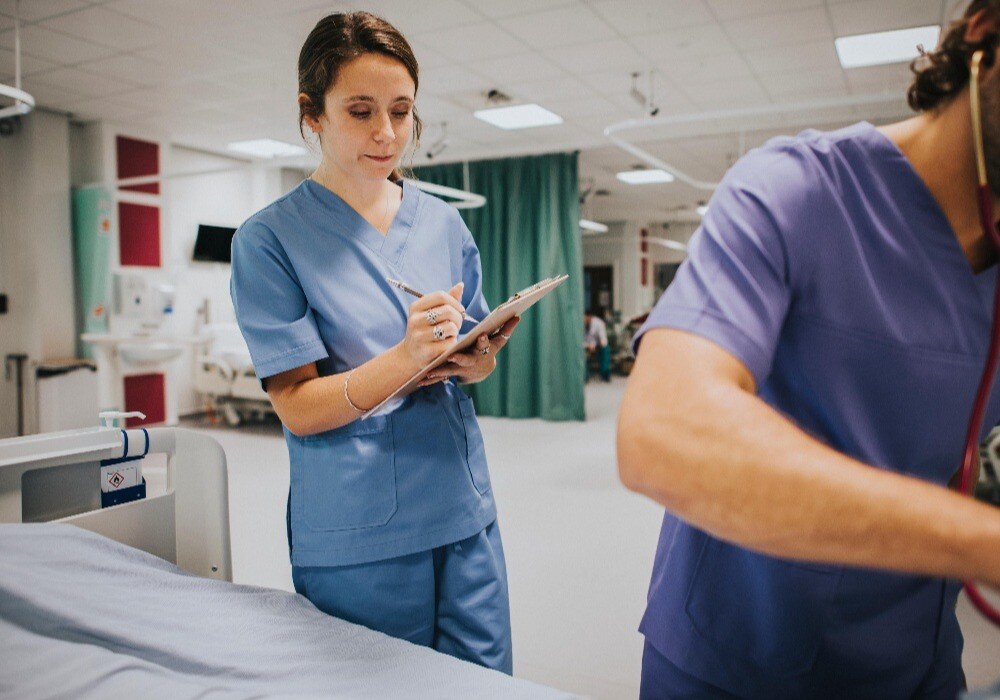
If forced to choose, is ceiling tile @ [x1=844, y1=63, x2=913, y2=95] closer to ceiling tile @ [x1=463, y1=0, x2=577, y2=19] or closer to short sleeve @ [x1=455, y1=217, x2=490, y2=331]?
ceiling tile @ [x1=463, y1=0, x2=577, y2=19]

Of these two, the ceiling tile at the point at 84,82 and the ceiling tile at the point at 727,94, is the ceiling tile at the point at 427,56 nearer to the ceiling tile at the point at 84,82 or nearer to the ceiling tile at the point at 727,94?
the ceiling tile at the point at 727,94

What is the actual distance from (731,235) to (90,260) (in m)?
6.86

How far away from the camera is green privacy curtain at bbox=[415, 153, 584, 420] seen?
7.27m

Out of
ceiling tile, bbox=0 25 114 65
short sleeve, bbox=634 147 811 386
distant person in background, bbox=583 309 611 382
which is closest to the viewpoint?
short sleeve, bbox=634 147 811 386

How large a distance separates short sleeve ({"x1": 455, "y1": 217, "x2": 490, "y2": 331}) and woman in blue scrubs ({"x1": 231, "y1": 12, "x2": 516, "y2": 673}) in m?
0.15

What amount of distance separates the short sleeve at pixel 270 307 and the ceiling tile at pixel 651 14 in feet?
11.1

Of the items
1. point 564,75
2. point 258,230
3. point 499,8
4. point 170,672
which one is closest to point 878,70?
point 564,75

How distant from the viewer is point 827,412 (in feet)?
2.23

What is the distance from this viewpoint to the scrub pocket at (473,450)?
4.27 feet

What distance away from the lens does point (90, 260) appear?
632 centimetres

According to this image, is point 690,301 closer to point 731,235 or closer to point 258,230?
point 731,235

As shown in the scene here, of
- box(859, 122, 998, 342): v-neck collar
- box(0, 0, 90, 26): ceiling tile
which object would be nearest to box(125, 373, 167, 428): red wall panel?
box(0, 0, 90, 26): ceiling tile

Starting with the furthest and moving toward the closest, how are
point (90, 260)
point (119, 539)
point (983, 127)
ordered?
1. point (90, 260)
2. point (119, 539)
3. point (983, 127)

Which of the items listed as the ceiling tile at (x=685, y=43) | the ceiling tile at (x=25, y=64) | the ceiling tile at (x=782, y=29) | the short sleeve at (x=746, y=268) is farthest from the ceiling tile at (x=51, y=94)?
the short sleeve at (x=746, y=268)
